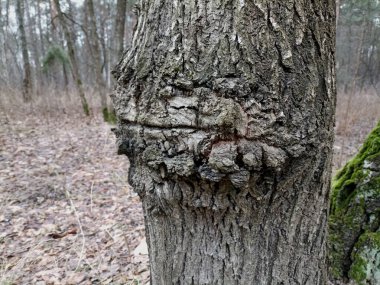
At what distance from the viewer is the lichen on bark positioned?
1.65 metres

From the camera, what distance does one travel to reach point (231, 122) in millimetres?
883

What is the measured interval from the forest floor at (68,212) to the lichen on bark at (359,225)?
1.35m

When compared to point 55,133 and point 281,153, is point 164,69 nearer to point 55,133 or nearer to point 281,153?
point 281,153

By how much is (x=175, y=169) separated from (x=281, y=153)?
12.4 inches

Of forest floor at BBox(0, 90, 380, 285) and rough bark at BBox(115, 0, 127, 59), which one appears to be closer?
forest floor at BBox(0, 90, 380, 285)

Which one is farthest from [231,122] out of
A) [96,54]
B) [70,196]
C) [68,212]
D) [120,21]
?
[96,54]

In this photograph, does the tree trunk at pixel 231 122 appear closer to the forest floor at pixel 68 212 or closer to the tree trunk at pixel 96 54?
the forest floor at pixel 68 212

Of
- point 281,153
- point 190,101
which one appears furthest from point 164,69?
point 281,153

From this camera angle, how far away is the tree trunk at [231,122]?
2.95 feet

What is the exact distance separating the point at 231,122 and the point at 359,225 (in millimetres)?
1299

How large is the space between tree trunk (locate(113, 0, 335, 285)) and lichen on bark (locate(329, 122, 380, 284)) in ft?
2.58

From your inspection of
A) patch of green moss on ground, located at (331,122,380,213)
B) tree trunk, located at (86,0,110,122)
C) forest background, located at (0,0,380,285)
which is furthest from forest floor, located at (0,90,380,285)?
tree trunk, located at (86,0,110,122)

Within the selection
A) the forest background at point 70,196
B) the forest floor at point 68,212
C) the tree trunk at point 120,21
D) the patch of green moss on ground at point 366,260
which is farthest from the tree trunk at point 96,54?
the patch of green moss on ground at point 366,260

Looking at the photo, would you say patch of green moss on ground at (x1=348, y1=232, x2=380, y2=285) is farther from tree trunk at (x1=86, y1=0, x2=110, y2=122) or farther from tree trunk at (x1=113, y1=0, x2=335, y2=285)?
tree trunk at (x1=86, y1=0, x2=110, y2=122)
